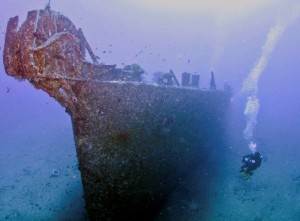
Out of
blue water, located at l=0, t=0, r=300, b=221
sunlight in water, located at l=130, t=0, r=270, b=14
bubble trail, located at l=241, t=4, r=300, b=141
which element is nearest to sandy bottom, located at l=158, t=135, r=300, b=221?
blue water, located at l=0, t=0, r=300, b=221

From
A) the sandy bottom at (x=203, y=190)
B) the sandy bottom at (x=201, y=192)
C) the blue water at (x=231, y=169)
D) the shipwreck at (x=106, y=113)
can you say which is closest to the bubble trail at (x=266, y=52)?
the blue water at (x=231, y=169)

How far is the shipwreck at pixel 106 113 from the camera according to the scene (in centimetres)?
388

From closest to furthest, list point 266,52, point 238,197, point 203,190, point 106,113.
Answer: point 106,113 < point 203,190 < point 238,197 < point 266,52

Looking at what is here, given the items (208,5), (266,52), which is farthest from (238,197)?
(208,5)

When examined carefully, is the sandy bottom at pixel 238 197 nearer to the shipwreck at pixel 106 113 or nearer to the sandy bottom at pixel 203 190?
the sandy bottom at pixel 203 190

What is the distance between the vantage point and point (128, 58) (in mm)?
107875

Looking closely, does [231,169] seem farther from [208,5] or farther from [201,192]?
[208,5]

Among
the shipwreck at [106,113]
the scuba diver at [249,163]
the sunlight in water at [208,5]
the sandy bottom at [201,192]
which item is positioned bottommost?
the sandy bottom at [201,192]

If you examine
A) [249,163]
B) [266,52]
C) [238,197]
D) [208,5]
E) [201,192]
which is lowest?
[238,197]

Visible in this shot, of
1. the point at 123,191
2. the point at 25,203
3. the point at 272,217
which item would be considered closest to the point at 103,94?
the point at 123,191

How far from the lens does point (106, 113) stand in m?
4.51

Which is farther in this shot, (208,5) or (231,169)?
(208,5)

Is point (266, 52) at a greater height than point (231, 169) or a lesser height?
greater

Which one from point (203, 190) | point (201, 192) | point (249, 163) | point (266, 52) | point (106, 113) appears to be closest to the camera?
point (106, 113)
